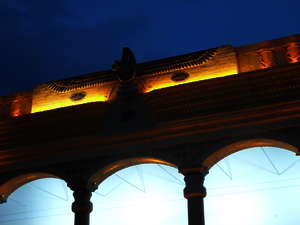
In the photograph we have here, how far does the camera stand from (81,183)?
13977mm

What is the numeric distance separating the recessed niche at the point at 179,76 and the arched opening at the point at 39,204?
4.88m

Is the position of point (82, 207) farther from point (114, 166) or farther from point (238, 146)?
point (238, 146)

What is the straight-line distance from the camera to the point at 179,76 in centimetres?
1479

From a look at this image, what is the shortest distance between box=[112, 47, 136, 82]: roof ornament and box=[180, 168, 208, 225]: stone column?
10.5ft

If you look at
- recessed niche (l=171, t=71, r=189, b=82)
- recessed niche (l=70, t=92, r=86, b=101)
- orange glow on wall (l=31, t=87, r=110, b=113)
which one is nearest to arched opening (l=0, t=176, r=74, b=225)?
orange glow on wall (l=31, t=87, r=110, b=113)

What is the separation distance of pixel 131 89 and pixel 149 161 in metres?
2.06

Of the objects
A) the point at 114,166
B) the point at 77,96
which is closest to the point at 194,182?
the point at 114,166

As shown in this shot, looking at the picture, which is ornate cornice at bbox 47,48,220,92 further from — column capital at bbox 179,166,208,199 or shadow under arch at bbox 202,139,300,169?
column capital at bbox 179,166,208,199

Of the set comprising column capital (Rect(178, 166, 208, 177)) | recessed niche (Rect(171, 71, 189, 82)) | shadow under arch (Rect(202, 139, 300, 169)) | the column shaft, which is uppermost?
recessed niche (Rect(171, 71, 189, 82))

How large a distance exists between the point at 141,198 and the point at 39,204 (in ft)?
11.1

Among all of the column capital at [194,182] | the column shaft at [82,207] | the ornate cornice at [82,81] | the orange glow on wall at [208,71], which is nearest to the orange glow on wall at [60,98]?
the ornate cornice at [82,81]

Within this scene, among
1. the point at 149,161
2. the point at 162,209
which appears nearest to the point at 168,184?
the point at 162,209

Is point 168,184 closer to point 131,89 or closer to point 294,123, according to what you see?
point 131,89

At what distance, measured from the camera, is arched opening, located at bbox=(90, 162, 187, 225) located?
1670 centimetres
